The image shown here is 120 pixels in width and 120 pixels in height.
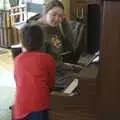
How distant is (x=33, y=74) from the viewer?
6.64 feet

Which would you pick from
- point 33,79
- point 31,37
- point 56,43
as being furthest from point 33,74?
point 56,43

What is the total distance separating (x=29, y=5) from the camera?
603cm

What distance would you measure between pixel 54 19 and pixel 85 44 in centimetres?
70

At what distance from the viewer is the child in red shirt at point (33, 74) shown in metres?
2.02

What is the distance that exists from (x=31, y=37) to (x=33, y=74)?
9.8 inches

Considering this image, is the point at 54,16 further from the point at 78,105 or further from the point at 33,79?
the point at 78,105

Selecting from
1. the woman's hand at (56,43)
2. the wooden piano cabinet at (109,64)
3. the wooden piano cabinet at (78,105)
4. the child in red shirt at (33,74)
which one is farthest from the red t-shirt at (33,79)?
the wooden piano cabinet at (109,64)

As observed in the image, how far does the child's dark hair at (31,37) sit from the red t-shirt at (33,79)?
0.05 meters

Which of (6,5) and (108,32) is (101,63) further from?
(6,5)

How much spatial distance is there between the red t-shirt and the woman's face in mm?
492

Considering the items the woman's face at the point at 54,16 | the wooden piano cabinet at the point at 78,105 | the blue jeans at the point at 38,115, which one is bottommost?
the blue jeans at the point at 38,115

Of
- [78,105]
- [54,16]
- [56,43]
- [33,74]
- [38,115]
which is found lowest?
[38,115]

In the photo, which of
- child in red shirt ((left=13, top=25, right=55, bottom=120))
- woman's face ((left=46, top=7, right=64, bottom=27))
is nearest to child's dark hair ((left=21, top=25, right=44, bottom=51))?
child in red shirt ((left=13, top=25, right=55, bottom=120))

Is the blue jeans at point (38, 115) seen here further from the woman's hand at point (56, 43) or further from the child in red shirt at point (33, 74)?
the woman's hand at point (56, 43)
